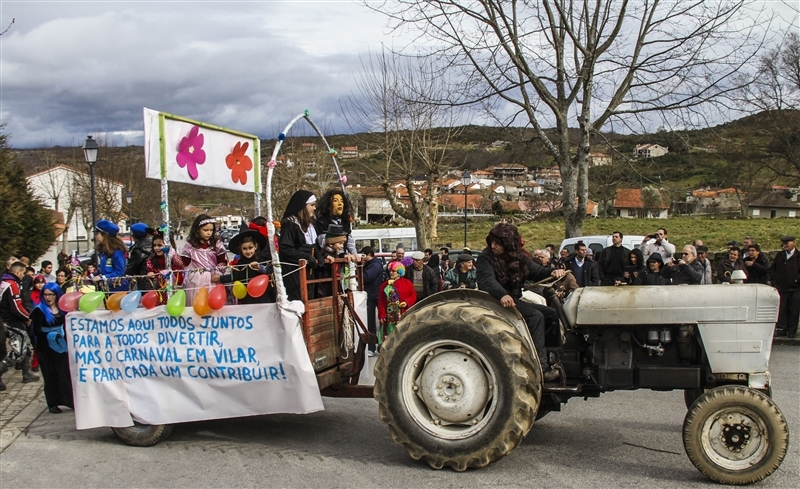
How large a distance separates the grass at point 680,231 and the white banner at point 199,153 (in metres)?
24.6

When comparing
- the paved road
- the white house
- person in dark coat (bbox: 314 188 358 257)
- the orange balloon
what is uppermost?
the white house

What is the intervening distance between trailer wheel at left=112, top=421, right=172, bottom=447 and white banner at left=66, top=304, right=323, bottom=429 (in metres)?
0.10

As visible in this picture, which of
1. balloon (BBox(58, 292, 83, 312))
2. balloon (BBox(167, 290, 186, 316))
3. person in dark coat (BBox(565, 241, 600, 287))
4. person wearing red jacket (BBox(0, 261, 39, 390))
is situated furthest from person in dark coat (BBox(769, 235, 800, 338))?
person wearing red jacket (BBox(0, 261, 39, 390))

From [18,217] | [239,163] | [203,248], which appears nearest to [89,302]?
[203,248]

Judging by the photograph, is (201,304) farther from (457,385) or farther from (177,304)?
(457,385)

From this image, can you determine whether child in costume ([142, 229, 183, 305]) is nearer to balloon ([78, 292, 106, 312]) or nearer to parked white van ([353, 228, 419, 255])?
balloon ([78, 292, 106, 312])

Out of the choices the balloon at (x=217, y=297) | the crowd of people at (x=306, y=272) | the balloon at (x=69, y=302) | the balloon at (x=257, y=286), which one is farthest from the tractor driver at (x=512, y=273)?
the balloon at (x=69, y=302)

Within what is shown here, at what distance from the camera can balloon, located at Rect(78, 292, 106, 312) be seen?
252 inches

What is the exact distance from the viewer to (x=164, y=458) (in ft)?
19.4

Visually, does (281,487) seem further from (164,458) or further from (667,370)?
(667,370)

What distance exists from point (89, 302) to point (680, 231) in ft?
111

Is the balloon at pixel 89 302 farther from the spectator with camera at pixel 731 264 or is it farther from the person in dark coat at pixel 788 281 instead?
the person in dark coat at pixel 788 281

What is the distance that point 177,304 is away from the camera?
616 centimetres

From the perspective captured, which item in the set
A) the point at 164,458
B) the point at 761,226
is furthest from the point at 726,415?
the point at 761,226
